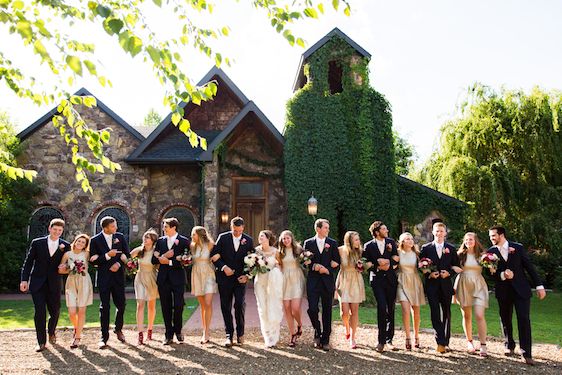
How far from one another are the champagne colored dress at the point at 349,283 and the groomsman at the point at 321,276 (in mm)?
137

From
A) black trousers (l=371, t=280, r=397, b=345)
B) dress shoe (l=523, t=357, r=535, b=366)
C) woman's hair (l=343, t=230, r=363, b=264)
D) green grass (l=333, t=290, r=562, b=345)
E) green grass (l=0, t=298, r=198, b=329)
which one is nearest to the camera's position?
dress shoe (l=523, t=357, r=535, b=366)

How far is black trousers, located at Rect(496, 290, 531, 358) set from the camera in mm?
6336

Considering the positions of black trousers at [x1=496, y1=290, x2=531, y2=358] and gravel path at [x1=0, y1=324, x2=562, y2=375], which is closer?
gravel path at [x1=0, y1=324, x2=562, y2=375]

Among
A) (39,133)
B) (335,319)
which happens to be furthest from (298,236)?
(39,133)

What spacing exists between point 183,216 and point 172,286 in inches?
353

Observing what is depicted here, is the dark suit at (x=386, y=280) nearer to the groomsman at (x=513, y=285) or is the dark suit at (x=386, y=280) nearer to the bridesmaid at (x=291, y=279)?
the bridesmaid at (x=291, y=279)

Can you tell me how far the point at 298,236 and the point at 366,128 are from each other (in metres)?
4.02

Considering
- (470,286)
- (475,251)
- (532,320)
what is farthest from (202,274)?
(532,320)

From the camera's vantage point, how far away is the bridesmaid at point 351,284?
712 cm

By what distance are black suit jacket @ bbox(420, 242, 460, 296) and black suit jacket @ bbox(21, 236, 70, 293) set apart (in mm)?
5334

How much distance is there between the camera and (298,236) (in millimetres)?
15023

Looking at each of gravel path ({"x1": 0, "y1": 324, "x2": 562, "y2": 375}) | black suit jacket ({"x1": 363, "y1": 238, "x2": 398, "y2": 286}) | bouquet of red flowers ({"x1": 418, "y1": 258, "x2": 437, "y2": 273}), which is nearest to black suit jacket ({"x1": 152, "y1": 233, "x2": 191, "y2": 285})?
gravel path ({"x1": 0, "y1": 324, "x2": 562, "y2": 375})

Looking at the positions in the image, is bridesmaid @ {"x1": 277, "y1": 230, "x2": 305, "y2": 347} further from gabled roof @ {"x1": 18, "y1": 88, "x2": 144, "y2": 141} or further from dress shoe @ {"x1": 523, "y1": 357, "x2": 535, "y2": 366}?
gabled roof @ {"x1": 18, "y1": 88, "x2": 144, "y2": 141}

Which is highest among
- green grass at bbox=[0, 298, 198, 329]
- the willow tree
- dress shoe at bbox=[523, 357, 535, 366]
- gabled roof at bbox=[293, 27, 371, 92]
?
gabled roof at bbox=[293, 27, 371, 92]
